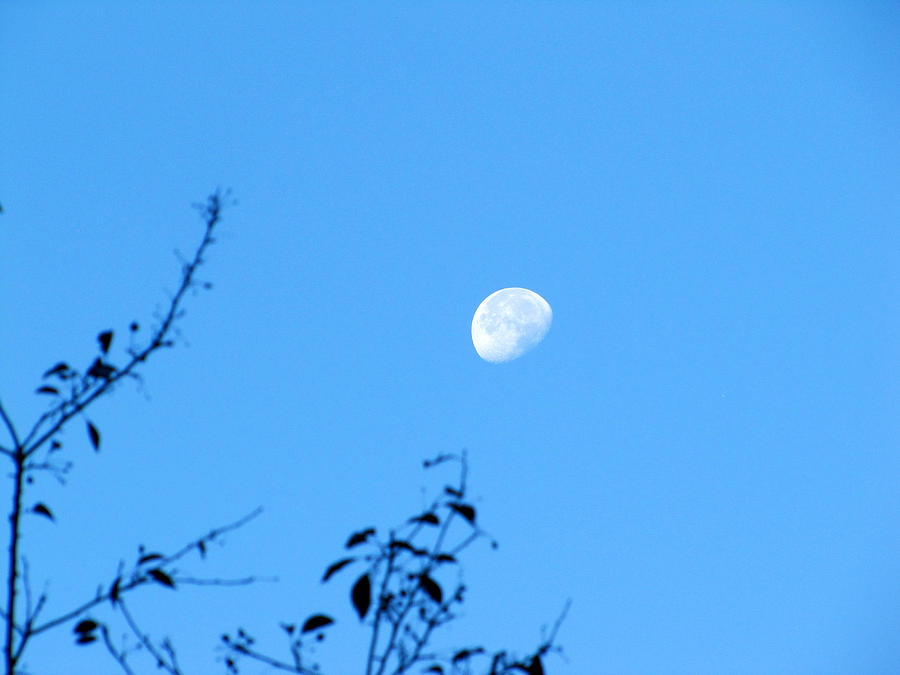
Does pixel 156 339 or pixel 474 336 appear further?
pixel 474 336

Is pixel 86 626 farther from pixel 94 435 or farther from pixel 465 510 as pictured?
pixel 465 510

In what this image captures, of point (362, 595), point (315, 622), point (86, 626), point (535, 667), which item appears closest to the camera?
point (362, 595)

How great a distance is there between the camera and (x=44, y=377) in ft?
9.17

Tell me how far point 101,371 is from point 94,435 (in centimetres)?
24

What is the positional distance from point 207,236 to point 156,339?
0.53 meters

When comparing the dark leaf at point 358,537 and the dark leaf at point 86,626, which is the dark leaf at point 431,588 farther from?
the dark leaf at point 86,626

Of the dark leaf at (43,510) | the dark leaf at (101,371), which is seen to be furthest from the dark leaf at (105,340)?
the dark leaf at (43,510)

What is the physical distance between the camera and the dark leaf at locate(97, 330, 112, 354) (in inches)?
113

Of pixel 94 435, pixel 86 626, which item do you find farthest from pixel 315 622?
pixel 94 435

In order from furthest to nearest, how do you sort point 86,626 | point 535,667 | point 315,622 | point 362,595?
point 86,626
point 535,667
point 315,622
point 362,595

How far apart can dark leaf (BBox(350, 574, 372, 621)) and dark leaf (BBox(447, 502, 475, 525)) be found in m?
0.41

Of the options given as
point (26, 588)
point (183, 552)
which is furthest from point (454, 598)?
point (26, 588)

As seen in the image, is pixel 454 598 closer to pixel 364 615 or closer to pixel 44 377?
pixel 364 615

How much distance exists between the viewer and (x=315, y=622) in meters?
2.38
